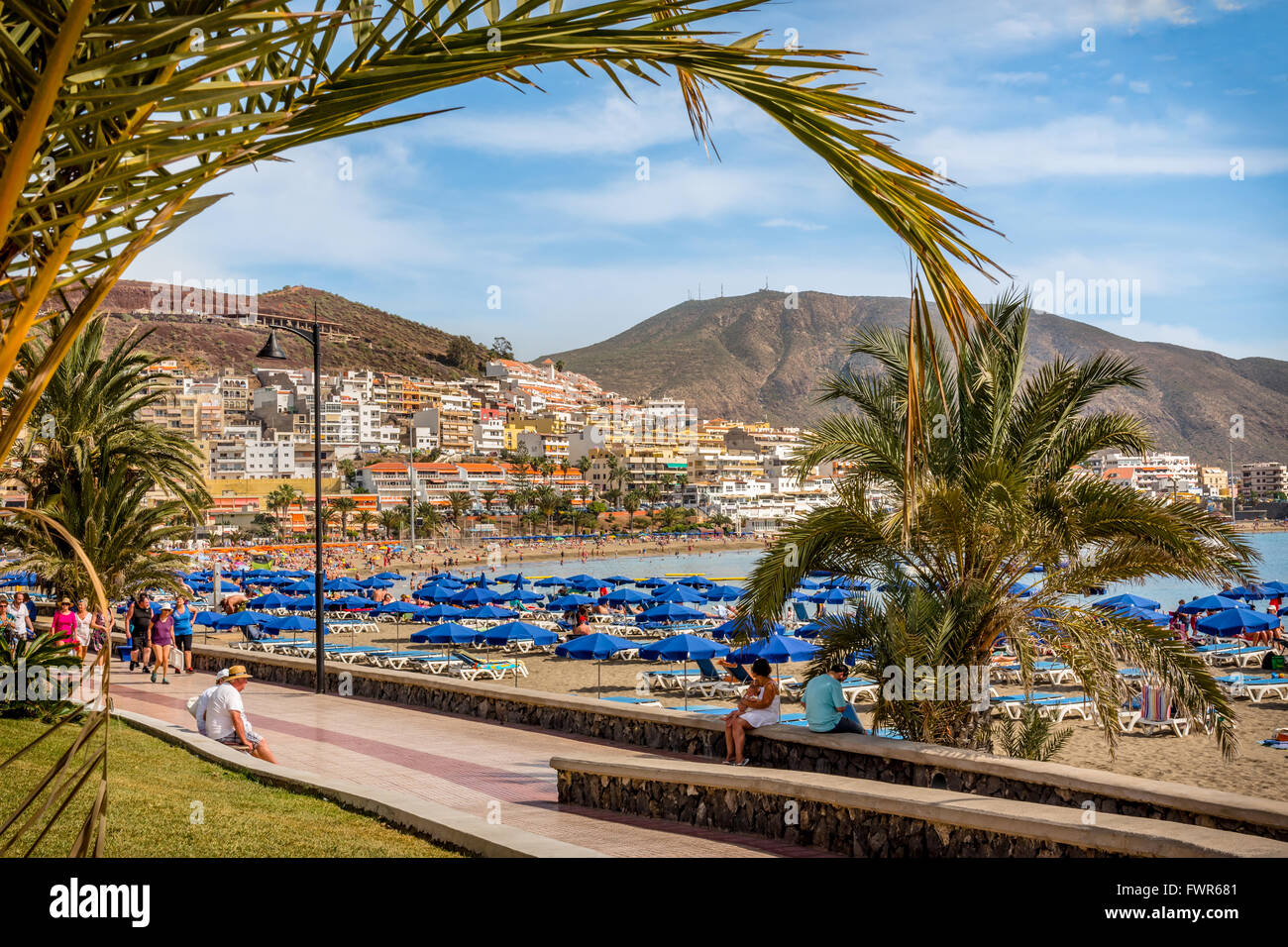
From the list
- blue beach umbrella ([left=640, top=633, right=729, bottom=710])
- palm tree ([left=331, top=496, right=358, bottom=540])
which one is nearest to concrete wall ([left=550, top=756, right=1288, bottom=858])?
blue beach umbrella ([left=640, top=633, right=729, bottom=710])

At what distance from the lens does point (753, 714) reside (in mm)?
10195

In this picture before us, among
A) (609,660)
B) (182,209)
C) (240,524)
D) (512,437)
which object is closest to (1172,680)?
(182,209)

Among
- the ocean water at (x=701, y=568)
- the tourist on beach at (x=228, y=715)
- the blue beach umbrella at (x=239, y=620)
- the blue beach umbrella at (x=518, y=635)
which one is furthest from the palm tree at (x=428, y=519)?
the tourist on beach at (x=228, y=715)

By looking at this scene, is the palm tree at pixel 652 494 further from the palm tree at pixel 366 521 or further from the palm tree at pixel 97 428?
the palm tree at pixel 97 428

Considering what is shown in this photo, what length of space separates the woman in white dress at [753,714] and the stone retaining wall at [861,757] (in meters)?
0.15

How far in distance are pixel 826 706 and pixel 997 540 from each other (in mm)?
2295

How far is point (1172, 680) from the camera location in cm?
918

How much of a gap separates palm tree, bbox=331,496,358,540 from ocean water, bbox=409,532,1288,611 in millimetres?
24826

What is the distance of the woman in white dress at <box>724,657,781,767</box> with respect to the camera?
396 inches

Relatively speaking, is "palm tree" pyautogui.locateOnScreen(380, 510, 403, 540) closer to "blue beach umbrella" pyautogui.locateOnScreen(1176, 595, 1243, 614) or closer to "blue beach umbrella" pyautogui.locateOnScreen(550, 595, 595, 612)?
"blue beach umbrella" pyautogui.locateOnScreen(550, 595, 595, 612)

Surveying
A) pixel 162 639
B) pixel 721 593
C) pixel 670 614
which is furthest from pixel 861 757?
pixel 721 593

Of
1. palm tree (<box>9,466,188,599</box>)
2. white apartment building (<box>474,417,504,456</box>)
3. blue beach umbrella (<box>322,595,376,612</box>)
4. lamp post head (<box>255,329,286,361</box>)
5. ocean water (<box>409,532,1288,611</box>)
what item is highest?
white apartment building (<box>474,417,504,456</box>)

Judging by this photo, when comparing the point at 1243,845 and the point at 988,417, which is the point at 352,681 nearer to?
the point at 988,417

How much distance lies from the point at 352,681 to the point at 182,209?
1647 centimetres
